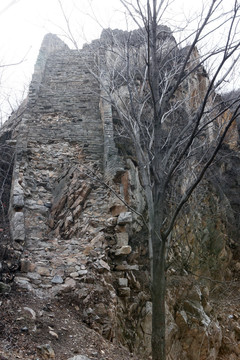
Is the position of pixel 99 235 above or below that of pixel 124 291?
above

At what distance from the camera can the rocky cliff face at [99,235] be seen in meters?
4.72

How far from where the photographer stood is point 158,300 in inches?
133

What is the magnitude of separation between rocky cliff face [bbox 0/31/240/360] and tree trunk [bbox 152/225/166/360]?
2.14ft

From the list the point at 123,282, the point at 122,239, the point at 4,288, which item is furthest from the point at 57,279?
the point at 122,239

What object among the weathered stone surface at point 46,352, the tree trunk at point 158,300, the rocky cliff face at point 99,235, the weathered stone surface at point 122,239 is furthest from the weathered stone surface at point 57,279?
the tree trunk at point 158,300

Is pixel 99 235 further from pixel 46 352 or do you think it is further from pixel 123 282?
pixel 46 352

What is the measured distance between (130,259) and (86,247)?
877mm

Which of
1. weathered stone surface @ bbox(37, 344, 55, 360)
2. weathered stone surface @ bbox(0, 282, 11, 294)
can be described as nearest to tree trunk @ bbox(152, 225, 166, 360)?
weathered stone surface @ bbox(37, 344, 55, 360)

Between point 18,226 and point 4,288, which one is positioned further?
point 18,226

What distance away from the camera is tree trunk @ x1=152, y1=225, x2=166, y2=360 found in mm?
3216

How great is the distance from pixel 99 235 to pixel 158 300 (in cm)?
243

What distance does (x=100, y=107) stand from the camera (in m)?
9.39

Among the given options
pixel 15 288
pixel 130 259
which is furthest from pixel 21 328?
pixel 130 259

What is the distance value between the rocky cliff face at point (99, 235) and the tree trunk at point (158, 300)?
65 cm
